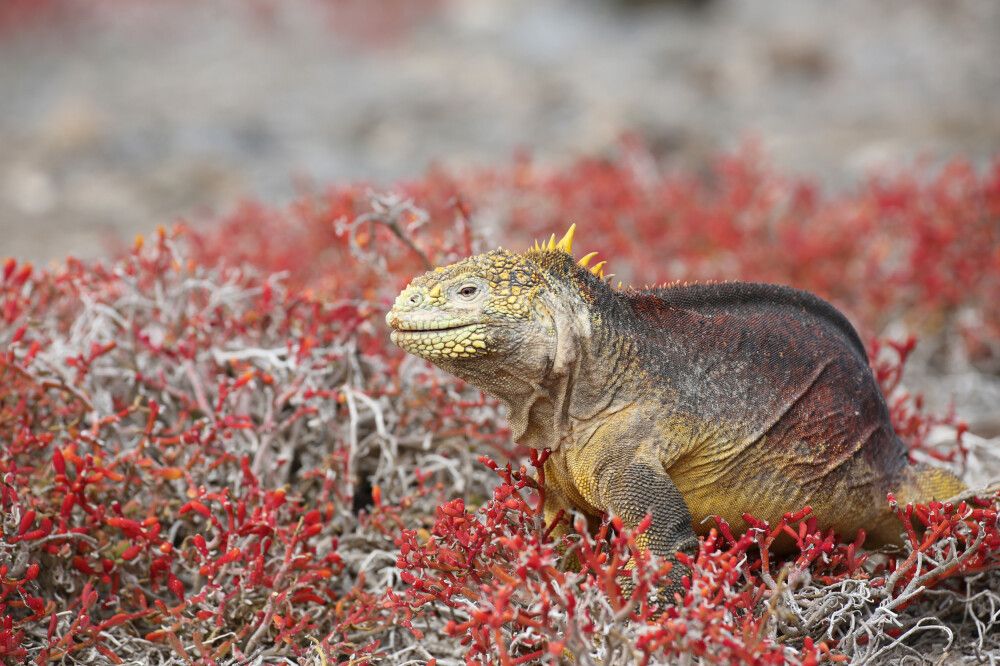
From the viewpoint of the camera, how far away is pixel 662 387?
3.05 m

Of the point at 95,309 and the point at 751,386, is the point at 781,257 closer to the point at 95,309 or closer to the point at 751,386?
the point at 751,386

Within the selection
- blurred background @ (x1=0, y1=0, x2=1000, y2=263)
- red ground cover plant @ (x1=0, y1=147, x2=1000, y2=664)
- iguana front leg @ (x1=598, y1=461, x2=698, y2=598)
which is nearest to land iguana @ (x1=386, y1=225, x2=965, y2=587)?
iguana front leg @ (x1=598, y1=461, x2=698, y2=598)

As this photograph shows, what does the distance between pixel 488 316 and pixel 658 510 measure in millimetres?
751

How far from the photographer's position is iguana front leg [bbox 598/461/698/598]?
283 cm

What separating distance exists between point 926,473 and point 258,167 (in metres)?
10.1

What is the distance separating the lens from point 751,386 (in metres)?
3.13

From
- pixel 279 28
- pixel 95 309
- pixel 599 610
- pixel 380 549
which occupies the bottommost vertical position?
pixel 380 549

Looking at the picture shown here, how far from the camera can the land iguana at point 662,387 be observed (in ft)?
9.66

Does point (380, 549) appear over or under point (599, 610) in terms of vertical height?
under

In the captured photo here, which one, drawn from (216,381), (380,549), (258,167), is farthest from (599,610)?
(258,167)

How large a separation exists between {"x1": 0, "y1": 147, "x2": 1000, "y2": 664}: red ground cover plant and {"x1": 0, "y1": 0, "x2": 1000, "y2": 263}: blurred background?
10.4ft

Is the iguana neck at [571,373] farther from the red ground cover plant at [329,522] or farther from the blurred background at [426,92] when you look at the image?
the blurred background at [426,92]

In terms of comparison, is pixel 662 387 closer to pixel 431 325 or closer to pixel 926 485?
pixel 431 325

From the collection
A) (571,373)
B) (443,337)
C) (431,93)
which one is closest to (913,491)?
(571,373)
